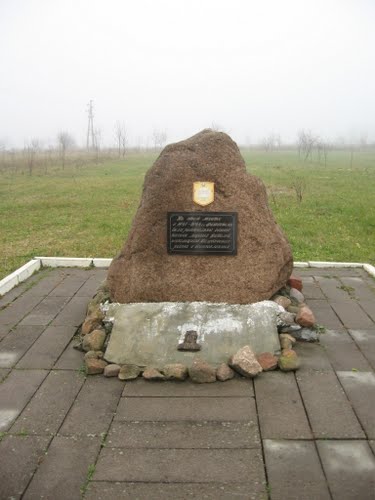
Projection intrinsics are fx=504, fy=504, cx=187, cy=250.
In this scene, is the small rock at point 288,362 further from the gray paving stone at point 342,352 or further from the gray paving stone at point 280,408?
the gray paving stone at point 342,352

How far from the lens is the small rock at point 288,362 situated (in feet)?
17.5

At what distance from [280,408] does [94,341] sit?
230 centimetres

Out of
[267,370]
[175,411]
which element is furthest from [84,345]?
[267,370]

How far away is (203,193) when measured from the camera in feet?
20.8

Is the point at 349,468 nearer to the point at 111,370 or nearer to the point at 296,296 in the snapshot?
the point at 111,370

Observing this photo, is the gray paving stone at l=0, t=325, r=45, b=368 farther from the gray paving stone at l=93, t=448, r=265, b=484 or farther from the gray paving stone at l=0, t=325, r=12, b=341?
the gray paving stone at l=93, t=448, r=265, b=484

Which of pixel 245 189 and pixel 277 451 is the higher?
pixel 245 189

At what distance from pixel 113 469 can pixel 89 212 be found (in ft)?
41.5

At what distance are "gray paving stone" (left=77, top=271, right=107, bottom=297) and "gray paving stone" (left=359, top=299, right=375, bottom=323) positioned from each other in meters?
4.02

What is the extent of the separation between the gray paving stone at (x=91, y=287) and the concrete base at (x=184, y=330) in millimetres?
1633

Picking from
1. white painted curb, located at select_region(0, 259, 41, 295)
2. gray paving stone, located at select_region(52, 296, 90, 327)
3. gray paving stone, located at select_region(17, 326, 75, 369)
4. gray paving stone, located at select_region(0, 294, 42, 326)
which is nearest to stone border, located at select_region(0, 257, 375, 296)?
white painted curb, located at select_region(0, 259, 41, 295)

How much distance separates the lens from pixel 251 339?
5727 mm

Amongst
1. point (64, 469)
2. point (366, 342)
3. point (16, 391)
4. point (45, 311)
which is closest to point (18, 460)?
point (64, 469)

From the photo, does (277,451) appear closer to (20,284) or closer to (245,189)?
(245,189)
